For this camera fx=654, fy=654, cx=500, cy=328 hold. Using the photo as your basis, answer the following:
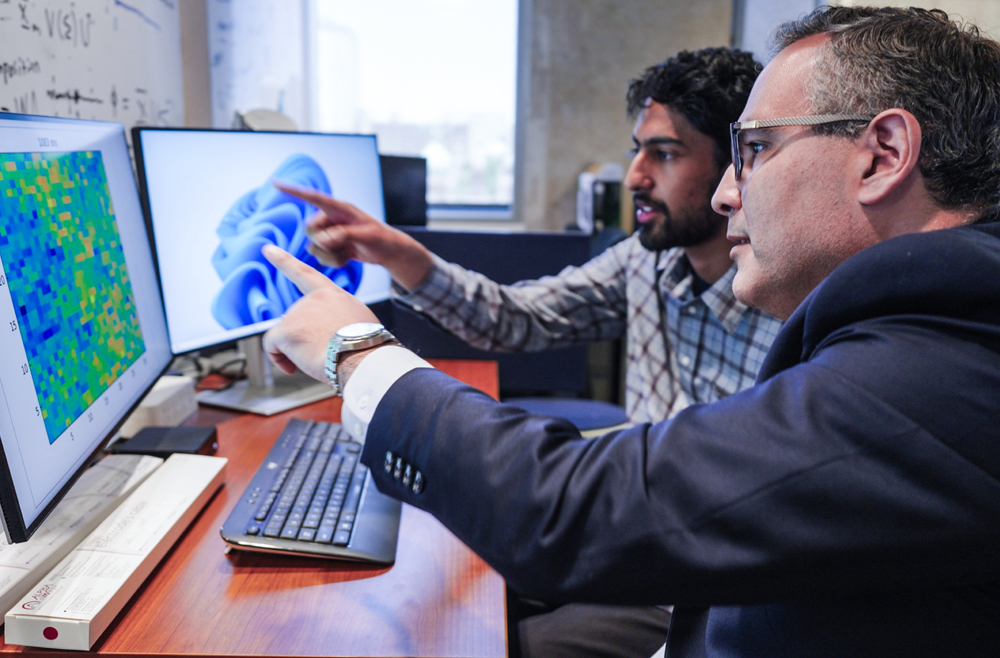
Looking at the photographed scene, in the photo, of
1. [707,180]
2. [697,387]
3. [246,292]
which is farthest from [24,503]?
[707,180]

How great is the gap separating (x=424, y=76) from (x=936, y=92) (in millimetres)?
3153

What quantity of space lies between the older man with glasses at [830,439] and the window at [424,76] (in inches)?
115

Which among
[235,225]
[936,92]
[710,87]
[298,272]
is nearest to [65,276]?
[298,272]

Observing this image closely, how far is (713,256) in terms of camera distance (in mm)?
1260

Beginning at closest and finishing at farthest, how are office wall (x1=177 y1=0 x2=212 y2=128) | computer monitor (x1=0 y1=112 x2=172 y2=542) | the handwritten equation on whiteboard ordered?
1. computer monitor (x1=0 y1=112 x2=172 y2=542)
2. the handwritten equation on whiteboard
3. office wall (x1=177 y1=0 x2=212 y2=128)

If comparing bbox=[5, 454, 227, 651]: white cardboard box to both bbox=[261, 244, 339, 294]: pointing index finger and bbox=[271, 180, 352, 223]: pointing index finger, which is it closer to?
bbox=[261, 244, 339, 294]: pointing index finger

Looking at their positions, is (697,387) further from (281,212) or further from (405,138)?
(405,138)

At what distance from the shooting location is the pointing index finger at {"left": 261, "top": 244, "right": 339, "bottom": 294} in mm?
750

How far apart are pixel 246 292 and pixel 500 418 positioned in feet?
A: 2.41

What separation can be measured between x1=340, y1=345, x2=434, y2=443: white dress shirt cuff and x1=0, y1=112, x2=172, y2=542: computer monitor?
10.2 inches

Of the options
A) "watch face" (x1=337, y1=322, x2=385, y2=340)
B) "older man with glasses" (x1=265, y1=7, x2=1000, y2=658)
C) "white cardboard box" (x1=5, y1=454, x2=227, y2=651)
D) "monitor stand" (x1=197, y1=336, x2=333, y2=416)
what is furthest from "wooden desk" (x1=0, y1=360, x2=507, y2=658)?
"monitor stand" (x1=197, y1=336, x2=333, y2=416)

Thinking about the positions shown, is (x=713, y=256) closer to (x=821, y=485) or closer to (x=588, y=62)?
(x=821, y=485)

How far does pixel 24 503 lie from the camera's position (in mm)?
528

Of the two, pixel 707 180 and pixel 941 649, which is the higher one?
pixel 707 180
